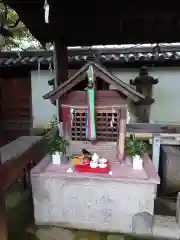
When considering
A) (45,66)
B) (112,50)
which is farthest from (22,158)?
(112,50)

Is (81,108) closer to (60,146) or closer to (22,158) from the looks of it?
(60,146)

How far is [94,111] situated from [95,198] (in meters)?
1.36

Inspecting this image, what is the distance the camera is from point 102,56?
21.5 ft

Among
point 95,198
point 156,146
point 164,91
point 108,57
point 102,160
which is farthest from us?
point 164,91

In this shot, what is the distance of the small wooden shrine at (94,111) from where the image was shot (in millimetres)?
3617

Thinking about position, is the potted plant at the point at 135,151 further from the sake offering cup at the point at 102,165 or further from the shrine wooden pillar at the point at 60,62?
the shrine wooden pillar at the point at 60,62

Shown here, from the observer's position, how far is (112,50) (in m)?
6.84

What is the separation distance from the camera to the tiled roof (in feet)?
20.4

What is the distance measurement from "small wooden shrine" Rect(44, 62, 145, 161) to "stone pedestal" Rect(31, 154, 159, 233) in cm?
49

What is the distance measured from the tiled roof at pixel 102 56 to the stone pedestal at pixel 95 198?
3.58 meters

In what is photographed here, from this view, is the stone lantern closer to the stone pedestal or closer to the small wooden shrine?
the small wooden shrine

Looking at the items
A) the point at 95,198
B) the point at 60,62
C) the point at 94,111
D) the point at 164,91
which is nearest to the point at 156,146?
the point at 94,111

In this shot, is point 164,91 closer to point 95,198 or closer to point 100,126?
point 100,126

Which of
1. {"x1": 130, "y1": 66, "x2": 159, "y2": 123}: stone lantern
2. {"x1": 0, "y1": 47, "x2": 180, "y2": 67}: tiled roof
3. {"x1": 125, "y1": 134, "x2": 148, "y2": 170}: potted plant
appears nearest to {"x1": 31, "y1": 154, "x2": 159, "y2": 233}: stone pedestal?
{"x1": 125, "y1": 134, "x2": 148, "y2": 170}: potted plant
